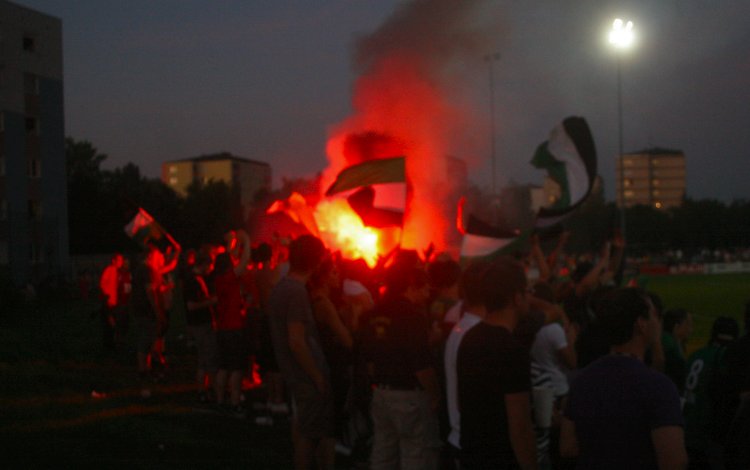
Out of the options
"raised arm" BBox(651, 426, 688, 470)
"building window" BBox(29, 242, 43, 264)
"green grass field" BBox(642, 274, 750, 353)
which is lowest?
"green grass field" BBox(642, 274, 750, 353)

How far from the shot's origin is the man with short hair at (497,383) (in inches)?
170

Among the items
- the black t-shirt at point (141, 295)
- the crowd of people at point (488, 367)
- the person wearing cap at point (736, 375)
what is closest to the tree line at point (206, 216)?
the black t-shirt at point (141, 295)

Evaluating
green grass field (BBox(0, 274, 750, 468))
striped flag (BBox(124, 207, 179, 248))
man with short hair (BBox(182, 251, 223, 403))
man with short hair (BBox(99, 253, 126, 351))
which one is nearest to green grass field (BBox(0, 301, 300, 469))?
green grass field (BBox(0, 274, 750, 468))

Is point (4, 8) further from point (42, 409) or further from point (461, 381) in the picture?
point (461, 381)

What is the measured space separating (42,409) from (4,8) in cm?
4575

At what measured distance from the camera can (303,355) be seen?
6.40 m

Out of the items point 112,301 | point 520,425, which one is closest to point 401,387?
point 520,425

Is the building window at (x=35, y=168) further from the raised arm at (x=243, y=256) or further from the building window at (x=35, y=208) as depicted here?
the raised arm at (x=243, y=256)

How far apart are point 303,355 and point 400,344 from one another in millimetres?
813

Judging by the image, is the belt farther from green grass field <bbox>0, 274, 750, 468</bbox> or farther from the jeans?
green grass field <bbox>0, 274, 750, 468</bbox>

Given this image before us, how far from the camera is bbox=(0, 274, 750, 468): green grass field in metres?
8.41

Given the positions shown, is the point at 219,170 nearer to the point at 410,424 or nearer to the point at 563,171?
the point at 563,171

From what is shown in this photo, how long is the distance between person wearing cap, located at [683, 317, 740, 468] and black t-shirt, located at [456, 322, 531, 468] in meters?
1.94

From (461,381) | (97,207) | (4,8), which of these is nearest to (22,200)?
(4,8)
